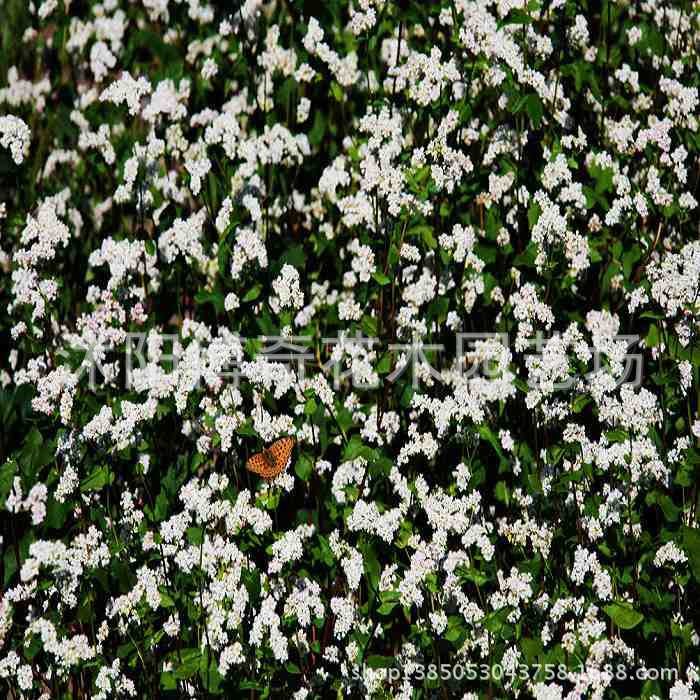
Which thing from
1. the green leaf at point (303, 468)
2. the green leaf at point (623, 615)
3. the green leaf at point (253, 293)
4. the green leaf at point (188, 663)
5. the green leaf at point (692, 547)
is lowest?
the green leaf at point (188, 663)

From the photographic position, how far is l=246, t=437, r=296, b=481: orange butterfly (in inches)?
129

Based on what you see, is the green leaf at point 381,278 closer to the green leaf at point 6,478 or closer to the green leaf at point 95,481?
the green leaf at point 95,481

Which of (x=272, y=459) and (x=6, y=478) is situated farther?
(x=6, y=478)

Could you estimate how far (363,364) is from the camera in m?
3.76

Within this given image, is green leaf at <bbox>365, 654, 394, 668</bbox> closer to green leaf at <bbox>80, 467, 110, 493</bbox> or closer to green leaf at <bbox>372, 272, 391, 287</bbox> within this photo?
green leaf at <bbox>80, 467, 110, 493</bbox>

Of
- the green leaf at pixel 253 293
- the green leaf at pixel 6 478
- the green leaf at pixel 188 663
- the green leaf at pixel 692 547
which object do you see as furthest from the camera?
the green leaf at pixel 253 293

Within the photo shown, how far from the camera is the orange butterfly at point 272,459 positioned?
10.8ft

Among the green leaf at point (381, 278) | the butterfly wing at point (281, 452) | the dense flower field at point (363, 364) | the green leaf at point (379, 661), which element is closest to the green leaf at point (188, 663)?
the dense flower field at point (363, 364)

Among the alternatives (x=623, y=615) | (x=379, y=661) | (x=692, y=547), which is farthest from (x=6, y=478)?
(x=692, y=547)

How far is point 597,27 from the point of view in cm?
474

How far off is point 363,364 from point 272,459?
0.64 m

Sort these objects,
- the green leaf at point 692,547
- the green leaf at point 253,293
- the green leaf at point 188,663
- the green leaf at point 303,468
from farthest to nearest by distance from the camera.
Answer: the green leaf at point 253,293 < the green leaf at point 303,468 < the green leaf at point 188,663 < the green leaf at point 692,547

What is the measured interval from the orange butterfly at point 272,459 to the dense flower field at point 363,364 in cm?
1

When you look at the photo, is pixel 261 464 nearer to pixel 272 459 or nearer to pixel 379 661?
pixel 272 459
